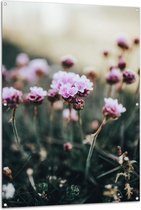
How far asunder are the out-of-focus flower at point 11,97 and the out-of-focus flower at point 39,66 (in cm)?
20

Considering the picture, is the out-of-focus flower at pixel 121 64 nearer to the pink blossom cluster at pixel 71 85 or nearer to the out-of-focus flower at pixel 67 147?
the pink blossom cluster at pixel 71 85

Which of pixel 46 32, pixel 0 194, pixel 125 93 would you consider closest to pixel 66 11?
pixel 46 32

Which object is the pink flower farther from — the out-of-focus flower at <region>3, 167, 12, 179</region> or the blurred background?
the out-of-focus flower at <region>3, 167, 12, 179</region>

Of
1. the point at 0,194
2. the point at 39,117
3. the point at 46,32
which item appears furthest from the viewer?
the point at 39,117

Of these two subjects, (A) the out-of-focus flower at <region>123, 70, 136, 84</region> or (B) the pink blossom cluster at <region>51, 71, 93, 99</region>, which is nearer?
(B) the pink blossom cluster at <region>51, 71, 93, 99</region>

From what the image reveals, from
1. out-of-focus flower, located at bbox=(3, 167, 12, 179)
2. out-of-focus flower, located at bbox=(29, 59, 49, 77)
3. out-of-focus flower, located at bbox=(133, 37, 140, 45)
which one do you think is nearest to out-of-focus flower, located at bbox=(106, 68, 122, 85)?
out-of-focus flower, located at bbox=(133, 37, 140, 45)

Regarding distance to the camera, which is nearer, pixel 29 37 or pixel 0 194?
pixel 0 194

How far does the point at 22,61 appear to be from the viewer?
1.79m

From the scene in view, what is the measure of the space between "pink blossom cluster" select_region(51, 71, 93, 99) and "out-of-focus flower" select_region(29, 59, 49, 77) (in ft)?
0.54

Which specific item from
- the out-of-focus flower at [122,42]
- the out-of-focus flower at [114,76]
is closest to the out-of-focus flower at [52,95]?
the out-of-focus flower at [114,76]

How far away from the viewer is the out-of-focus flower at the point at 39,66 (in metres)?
1.80

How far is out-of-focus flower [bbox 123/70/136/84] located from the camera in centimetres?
171

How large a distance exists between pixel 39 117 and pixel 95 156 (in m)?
0.28

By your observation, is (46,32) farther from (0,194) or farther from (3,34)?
(0,194)
